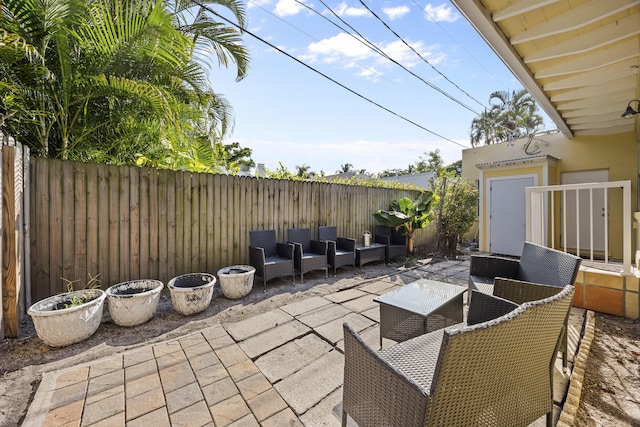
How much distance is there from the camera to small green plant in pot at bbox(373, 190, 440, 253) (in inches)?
258

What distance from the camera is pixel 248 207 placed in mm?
4957

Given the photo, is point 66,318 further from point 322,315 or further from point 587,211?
point 587,211

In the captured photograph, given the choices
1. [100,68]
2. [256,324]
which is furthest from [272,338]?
[100,68]

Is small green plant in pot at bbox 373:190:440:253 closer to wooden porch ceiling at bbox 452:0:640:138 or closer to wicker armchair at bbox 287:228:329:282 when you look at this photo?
wicker armchair at bbox 287:228:329:282

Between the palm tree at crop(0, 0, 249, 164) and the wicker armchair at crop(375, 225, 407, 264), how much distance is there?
4.68 metres

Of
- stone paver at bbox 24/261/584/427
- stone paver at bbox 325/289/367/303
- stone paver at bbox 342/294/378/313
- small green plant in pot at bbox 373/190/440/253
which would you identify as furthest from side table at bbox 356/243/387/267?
stone paver at bbox 24/261/584/427

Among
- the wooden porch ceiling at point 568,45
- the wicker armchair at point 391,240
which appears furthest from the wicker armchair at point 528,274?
the wicker armchair at point 391,240

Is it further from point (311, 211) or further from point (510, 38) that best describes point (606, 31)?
point (311, 211)

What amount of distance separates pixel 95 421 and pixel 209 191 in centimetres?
334

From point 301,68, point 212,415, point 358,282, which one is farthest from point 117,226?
point 301,68

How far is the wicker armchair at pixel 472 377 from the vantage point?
0.98 m

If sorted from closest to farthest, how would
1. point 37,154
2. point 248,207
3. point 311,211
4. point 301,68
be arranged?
point 37,154 → point 248,207 → point 301,68 → point 311,211

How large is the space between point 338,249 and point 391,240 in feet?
5.41

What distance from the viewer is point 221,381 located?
81.3 inches
